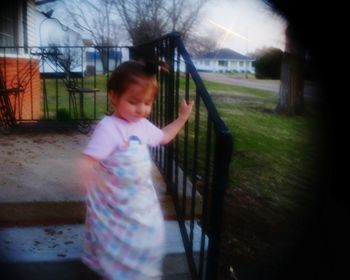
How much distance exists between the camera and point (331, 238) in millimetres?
2568

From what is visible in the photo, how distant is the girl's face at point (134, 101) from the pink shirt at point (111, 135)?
1.6 inches

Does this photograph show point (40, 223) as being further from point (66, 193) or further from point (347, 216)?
point (347, 216)

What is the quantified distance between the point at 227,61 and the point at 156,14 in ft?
0.99

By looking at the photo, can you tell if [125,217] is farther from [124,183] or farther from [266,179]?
[266,179]

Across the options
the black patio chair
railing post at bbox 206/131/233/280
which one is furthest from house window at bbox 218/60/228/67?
the black patio chair

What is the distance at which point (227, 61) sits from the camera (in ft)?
4.96

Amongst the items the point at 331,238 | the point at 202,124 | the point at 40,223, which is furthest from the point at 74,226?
the point at 202,124

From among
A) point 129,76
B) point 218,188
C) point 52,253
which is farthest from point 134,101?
point 52,253

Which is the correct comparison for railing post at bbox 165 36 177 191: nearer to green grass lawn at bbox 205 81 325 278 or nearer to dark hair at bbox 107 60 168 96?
green grass lawn at bbox 205 81 325 278

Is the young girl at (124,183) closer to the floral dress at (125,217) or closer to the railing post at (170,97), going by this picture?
the floral dress at (125,217)

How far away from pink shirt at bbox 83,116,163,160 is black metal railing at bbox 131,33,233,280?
0.79 ft

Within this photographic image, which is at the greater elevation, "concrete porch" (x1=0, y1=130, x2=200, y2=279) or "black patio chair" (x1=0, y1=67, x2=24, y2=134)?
"black patio chair" (x1=0, y1=67, x2=24, y2=134)

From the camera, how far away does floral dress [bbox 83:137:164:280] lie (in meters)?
1.48

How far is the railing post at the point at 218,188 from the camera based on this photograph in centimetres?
128
